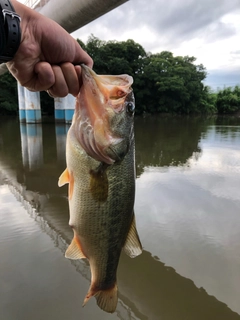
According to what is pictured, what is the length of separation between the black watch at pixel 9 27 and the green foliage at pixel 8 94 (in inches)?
1348

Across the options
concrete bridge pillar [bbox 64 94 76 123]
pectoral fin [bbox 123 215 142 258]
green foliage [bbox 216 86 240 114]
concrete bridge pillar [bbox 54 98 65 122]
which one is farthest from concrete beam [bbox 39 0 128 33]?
green foliage [bbox 216 86 240 114]

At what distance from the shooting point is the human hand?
1.71 m

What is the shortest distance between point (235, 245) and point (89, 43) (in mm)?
37303

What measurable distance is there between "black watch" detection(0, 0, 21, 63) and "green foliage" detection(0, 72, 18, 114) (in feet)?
112

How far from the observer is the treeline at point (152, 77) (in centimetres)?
3606

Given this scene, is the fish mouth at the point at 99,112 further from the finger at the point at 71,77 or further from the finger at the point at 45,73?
the finger at the point at 45,73

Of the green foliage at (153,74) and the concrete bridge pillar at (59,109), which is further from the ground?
the green foliage at (153,74)

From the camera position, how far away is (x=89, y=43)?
1459 inches

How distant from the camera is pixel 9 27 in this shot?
1527 millimetres

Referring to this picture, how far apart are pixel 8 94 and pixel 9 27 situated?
1398 inches


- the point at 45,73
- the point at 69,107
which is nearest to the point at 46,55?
the point at 45,73

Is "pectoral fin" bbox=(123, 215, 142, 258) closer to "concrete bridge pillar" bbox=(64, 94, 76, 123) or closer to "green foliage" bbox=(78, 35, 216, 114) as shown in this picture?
"concrete bridge pillar" bbox=(64, 94, 76, 123)

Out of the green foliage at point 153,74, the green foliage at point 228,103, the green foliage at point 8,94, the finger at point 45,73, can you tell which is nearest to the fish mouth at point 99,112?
the finger at point 45,73

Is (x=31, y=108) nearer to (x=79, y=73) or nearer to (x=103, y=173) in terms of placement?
(x=79, y=73)
